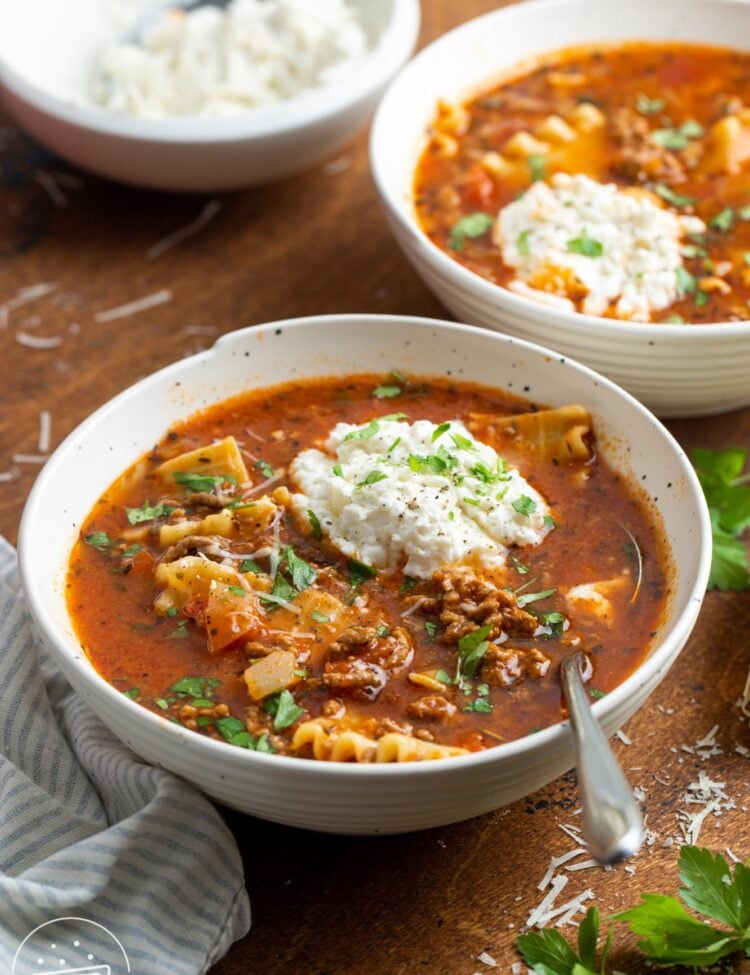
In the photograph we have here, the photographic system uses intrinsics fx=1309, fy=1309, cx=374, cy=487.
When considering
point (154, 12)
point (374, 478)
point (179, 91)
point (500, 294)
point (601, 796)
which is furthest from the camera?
point (154, 12)

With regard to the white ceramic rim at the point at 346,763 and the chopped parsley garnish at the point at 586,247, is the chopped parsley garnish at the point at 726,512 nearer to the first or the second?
the white ceramic rim at the point at 346,763

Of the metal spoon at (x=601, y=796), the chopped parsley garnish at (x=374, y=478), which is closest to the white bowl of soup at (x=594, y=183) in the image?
the chopped parsley garnish at (x=374, y=478)

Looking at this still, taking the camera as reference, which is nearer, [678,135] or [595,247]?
[595,247]

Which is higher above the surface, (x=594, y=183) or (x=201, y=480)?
(x=201, y=480)

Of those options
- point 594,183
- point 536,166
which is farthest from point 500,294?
point 536,166

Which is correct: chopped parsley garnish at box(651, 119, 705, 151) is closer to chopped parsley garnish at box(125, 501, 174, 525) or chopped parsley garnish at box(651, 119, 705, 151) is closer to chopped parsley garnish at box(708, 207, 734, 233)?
chopped parsley garnish at box(708, 207, 734, 233)

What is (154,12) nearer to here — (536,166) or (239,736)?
(536,166)

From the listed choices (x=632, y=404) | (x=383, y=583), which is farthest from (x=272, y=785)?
(x=632, y=404)
